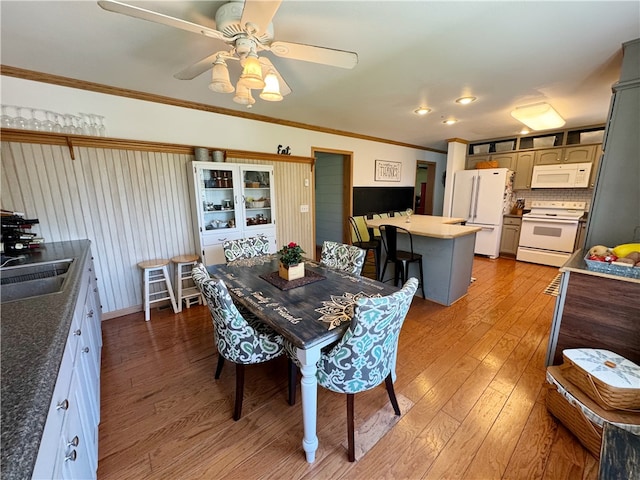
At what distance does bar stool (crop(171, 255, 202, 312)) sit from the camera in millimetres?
3010

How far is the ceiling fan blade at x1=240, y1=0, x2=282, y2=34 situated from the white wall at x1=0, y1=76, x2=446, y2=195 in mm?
2141

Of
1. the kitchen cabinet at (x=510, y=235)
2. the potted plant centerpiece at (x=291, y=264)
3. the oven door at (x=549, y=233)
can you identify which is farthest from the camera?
the kitchen cabinet at (x=510, y=235)

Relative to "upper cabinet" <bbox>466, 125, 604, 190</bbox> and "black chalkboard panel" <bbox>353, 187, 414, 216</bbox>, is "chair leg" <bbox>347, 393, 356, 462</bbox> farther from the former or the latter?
"upper cabinet" <bbox>466, 125, 604, 190</bbox>

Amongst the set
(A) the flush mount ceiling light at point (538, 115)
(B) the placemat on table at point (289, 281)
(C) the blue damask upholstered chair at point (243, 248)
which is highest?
(A) the flush mount ceiling light at point (538, 115)

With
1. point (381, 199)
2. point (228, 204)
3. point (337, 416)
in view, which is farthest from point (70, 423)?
point (381, 199)

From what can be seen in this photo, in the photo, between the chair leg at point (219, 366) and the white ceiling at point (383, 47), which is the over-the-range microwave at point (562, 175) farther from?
the chair leg at point (219, 366)

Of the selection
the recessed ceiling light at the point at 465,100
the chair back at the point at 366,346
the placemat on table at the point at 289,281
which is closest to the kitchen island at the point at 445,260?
the recessed ceiling light at the point at 465,100

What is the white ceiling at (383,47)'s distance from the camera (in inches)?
60.7

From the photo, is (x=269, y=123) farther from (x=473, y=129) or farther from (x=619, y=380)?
(x=619, y=380)

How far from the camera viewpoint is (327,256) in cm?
249

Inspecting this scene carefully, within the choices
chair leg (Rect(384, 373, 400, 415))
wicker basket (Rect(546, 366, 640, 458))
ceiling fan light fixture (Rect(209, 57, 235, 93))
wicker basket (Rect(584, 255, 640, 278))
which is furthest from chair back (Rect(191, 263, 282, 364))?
wicker basket (Rect(584, 255, 640, 278))

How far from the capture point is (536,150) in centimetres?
500

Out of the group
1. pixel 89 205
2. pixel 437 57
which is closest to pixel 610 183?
pixel 437 57

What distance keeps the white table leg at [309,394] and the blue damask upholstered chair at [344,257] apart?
96 centimetres
